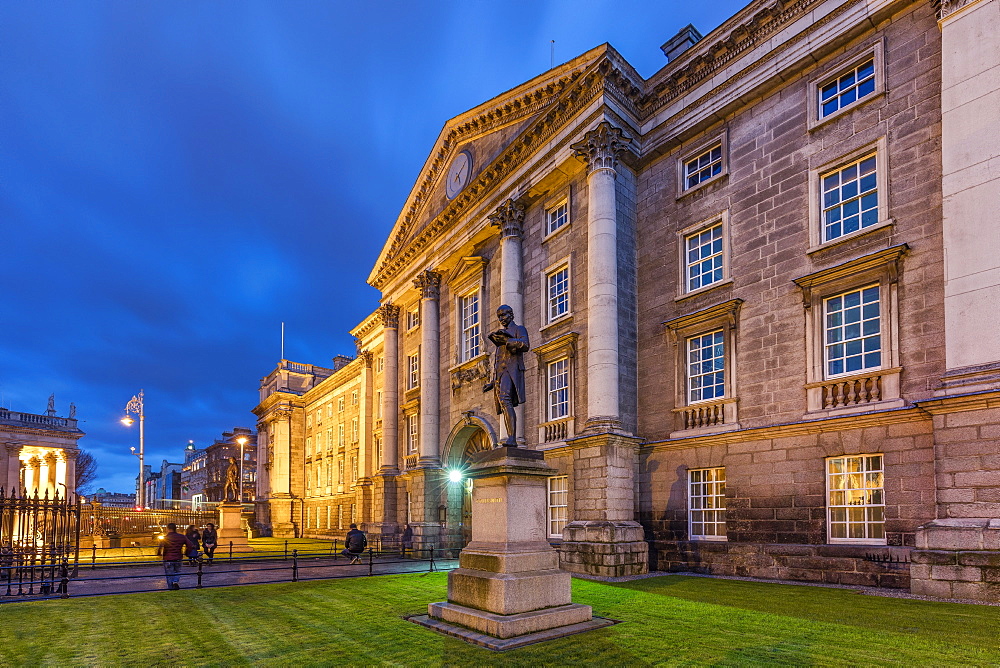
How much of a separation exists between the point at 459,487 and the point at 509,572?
21.0 meters

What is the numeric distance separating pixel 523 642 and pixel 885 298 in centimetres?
1180

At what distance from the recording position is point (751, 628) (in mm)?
9672

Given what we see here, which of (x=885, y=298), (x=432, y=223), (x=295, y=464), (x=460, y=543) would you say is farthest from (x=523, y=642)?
(x=295, y=464)

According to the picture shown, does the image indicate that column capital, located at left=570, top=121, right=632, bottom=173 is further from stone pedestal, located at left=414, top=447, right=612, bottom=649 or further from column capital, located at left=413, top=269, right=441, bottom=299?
column capital, located at left=413, top=269, right=441, bottom=299

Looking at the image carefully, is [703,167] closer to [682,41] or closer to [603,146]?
[603,146]

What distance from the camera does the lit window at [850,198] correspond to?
1541 cm

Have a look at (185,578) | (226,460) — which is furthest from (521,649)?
(226,460)

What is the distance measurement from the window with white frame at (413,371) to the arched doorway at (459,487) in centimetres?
734

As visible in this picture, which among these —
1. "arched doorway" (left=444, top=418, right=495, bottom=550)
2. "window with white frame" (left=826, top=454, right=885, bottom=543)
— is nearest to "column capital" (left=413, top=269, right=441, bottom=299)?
"arched doorway" (left=444, top=418, right=495, bottom=550)

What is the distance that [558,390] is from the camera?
22875mm

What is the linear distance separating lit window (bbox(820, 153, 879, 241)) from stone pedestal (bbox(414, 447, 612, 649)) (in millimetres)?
10871

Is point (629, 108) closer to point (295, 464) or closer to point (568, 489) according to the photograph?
point (568, 489)

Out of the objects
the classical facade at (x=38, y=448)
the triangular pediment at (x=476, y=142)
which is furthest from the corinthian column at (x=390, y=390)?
the classical facade at (x=38, y=448)

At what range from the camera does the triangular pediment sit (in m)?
23.9
